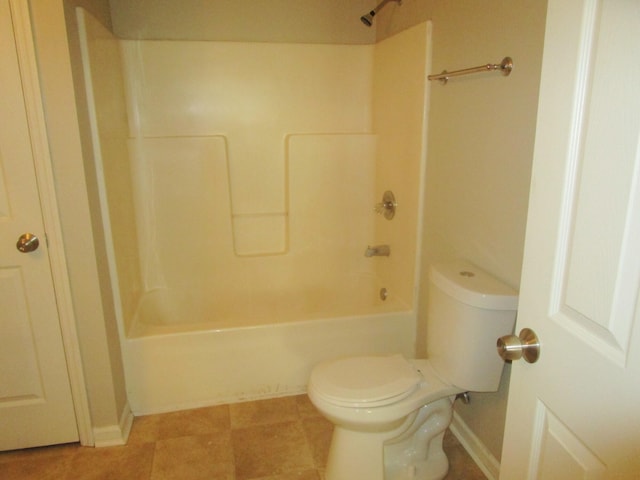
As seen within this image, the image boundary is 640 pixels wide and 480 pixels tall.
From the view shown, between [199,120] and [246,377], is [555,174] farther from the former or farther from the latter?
[199,120]

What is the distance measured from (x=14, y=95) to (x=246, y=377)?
1.55m

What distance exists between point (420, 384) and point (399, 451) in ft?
1.11

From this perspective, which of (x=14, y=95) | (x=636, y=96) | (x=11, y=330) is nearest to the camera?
(x=636, y=96)

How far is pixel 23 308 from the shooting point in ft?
5.92

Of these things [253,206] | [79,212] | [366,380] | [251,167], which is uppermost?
[251,167]

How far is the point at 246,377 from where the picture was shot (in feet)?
7.45

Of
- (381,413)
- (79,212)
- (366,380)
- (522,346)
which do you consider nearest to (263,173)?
(79,212)

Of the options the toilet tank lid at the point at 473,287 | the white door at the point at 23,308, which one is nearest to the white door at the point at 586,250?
the toilet tank lid at the point at 473,287

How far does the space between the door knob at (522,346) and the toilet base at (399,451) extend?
92 centimetres

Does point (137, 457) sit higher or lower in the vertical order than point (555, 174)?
lower

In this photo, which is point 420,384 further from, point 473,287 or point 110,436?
point 110,436

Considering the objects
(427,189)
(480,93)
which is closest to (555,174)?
(480,93)

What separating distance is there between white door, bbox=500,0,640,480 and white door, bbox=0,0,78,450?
170 cm

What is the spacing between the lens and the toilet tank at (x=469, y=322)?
154 cm
